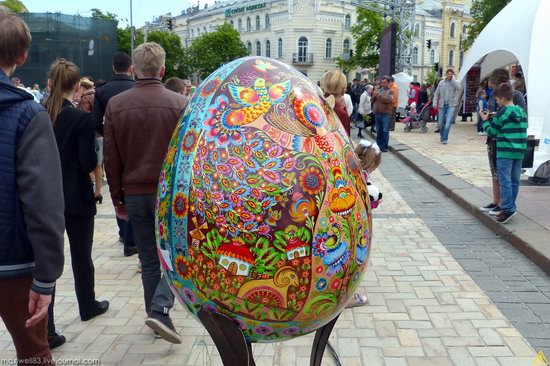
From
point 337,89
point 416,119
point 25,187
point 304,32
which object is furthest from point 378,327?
point 304,32

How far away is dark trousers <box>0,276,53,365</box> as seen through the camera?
7.25 feet

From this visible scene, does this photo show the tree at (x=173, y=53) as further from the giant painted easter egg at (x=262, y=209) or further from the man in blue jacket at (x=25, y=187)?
the giant painted easter egg at (x=262, y=209)

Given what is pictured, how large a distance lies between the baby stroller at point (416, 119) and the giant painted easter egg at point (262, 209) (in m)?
15.6

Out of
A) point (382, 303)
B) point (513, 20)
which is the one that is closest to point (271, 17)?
point (513, 20)

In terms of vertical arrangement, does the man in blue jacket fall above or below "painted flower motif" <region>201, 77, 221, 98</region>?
below

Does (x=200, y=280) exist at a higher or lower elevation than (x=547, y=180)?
higher

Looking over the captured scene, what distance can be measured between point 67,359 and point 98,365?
0.77ft

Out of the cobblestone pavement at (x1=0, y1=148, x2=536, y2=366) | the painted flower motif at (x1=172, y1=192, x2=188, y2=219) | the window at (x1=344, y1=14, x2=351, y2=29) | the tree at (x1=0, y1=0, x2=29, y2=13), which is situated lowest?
the cobblestone pavement at (x1=0, y1=148, x2=536, y2=366)

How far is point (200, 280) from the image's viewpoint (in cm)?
203

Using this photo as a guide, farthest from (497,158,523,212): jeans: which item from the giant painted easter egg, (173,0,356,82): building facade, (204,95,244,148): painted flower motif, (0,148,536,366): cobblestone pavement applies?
(173,0,356,82): building facade

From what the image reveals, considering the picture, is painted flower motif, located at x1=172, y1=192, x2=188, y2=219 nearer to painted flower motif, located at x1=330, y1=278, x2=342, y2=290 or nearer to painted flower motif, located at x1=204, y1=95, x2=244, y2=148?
painted flower motif, located at x1=204, y1=95, x2=244, y2=148

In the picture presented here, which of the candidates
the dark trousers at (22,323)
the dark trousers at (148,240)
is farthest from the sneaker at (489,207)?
the dark trousers at (22,323)

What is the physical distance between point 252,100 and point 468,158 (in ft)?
32.6

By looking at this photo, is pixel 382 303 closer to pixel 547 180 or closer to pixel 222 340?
pixel 222 340
